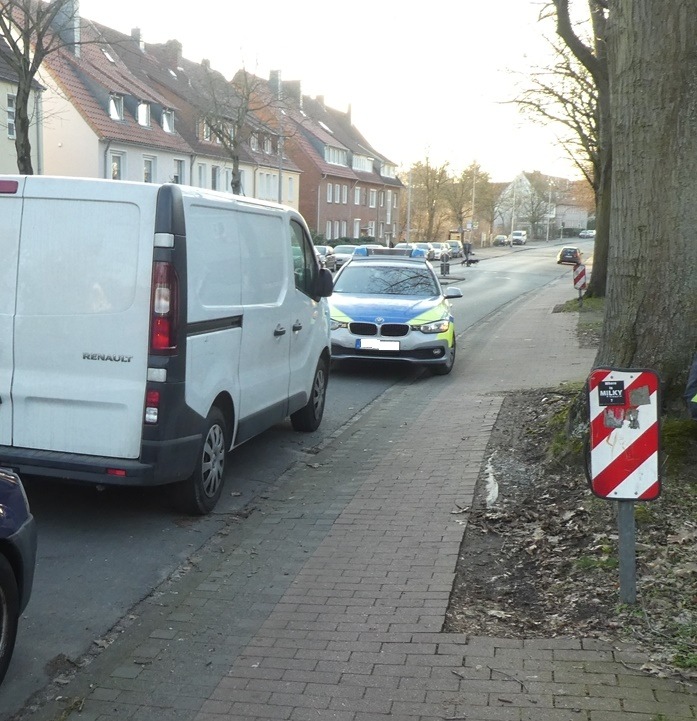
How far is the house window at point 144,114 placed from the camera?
50.8 metres

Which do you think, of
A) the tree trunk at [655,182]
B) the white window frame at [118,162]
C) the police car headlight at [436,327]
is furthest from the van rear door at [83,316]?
the white window frame at [118,162]

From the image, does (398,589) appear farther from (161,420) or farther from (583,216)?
(583,216)

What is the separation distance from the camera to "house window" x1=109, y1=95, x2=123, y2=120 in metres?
47.5

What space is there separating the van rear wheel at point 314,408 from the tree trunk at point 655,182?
3631 millimetres

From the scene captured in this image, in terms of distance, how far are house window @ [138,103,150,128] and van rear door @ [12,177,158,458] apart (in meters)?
46.6

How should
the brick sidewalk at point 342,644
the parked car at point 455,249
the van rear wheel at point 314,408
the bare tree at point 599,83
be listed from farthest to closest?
1. the parked car at point 455,249
2. the bare tree at point 599,83
3. the van rear wheel at point 314,408
4. the brick sidewalk at point 342,644

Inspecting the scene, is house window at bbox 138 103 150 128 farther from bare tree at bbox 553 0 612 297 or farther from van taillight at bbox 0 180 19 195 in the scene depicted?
van taillight at bbox 0 180 19 195

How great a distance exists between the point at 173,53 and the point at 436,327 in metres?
56.5

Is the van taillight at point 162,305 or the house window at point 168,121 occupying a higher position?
the house window at point 168,121

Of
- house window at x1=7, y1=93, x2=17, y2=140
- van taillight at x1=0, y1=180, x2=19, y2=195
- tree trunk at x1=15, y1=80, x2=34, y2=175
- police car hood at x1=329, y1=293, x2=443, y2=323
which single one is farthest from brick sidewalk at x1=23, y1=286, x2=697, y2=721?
house window at x1=7, y1=93, x2=17, y2=140

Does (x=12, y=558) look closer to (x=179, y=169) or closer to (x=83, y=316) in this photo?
(x=83, y=316)

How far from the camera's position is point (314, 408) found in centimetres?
999

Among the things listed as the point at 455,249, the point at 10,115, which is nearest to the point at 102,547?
the point at 10,115

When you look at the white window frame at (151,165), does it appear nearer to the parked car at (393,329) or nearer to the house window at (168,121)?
the house window at (168,121)
